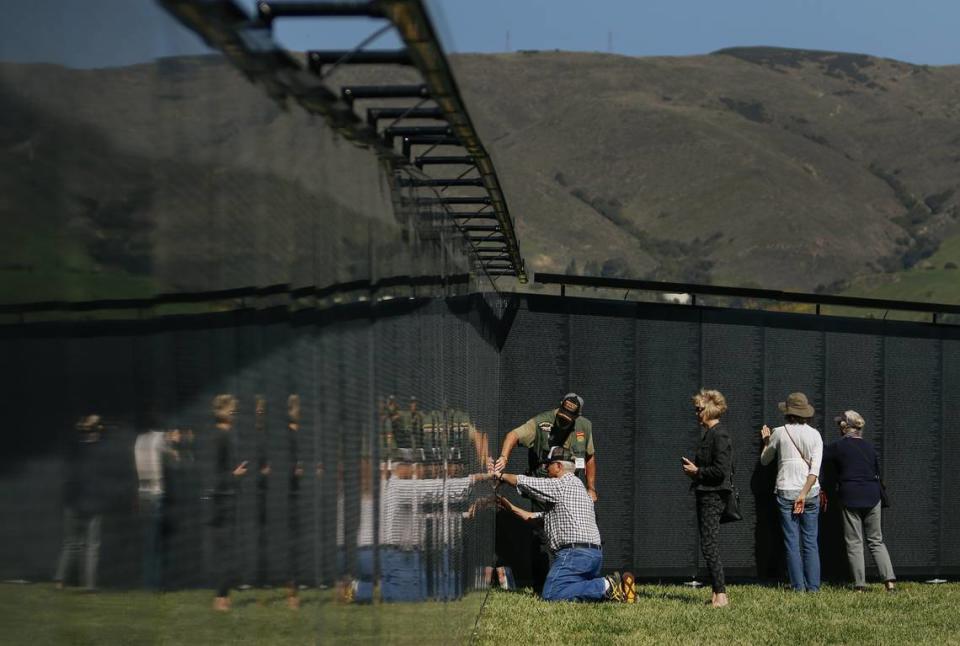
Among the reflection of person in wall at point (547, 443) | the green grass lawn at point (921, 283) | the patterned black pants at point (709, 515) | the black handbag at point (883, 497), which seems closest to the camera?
the patterned black pants at point (709, 515)

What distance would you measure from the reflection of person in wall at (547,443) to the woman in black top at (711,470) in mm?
878

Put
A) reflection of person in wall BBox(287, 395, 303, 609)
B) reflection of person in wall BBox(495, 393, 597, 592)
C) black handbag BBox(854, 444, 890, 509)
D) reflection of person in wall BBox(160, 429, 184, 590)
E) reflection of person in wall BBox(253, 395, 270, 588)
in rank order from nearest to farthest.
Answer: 1. reflection of person in wall BBox(160, 429, 184, 590)
2. reflection of person in wall BBox(253, 395, 270, 588)
3. reflection of person in wall BBox(287, 395, 303, 609)
4. reflection of person in wall BBox(495, 393, 597, 592)
5. black handbag BBox(854, 444, 890, 509)

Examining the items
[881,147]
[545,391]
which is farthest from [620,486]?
[881,147]

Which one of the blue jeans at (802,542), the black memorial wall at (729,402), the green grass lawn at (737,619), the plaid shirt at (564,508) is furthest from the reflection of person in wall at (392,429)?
the blue jeans at (802,542)

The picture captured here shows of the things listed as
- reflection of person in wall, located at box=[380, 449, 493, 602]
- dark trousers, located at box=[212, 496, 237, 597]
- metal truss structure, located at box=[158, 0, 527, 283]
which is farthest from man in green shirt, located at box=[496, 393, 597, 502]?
dark trousers, located at box=[212, 496, 237, 597]

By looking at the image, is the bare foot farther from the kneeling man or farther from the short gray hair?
the short gray hair

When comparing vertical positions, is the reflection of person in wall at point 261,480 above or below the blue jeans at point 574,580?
above

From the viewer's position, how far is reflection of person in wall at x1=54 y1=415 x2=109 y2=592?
1.75m

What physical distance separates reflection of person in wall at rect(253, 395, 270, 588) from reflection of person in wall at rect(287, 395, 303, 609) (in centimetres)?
19

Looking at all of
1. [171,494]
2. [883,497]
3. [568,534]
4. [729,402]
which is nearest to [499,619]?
[568,534]

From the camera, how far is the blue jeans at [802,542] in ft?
44.9

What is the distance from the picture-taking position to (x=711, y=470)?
1285cm

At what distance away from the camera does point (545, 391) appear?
14.2m

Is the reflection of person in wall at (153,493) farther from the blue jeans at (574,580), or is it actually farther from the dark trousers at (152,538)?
the blue jeans at (574,580)
